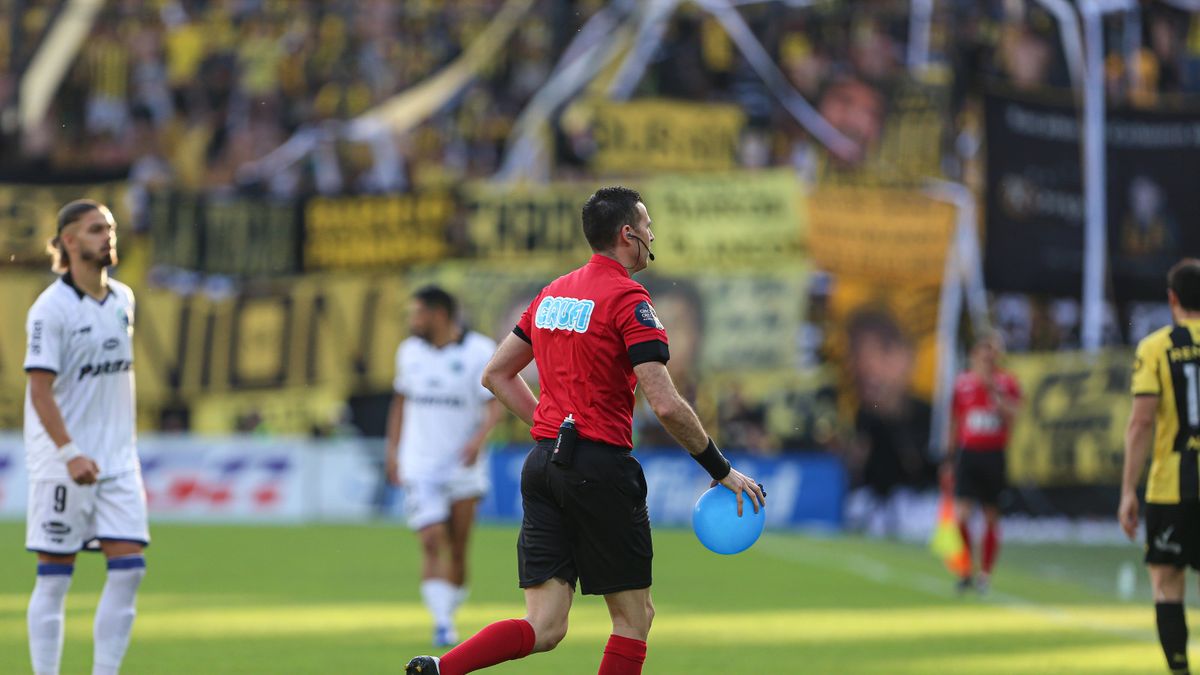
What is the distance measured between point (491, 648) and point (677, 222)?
83.1 feet

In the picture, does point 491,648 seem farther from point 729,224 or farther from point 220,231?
point 220,231

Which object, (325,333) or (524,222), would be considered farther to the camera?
(325,333)

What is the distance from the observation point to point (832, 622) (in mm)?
14406

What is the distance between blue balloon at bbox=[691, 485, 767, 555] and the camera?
287 inches

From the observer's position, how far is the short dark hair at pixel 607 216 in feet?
23.9

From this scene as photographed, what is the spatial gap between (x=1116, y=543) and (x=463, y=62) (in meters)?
14.1

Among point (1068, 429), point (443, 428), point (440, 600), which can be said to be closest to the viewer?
point (440, 600)

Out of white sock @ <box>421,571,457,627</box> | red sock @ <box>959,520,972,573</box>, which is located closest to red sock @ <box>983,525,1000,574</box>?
red sock @ <box>959,520,972,573</box>

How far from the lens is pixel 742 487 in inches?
283

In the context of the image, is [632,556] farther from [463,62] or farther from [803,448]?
[463,62]

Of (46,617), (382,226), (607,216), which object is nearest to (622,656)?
(607,216)

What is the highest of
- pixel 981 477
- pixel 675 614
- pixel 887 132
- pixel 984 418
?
pixel 887 132

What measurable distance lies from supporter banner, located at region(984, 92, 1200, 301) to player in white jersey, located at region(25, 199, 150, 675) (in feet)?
81.4

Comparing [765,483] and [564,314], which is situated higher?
[564,314]
